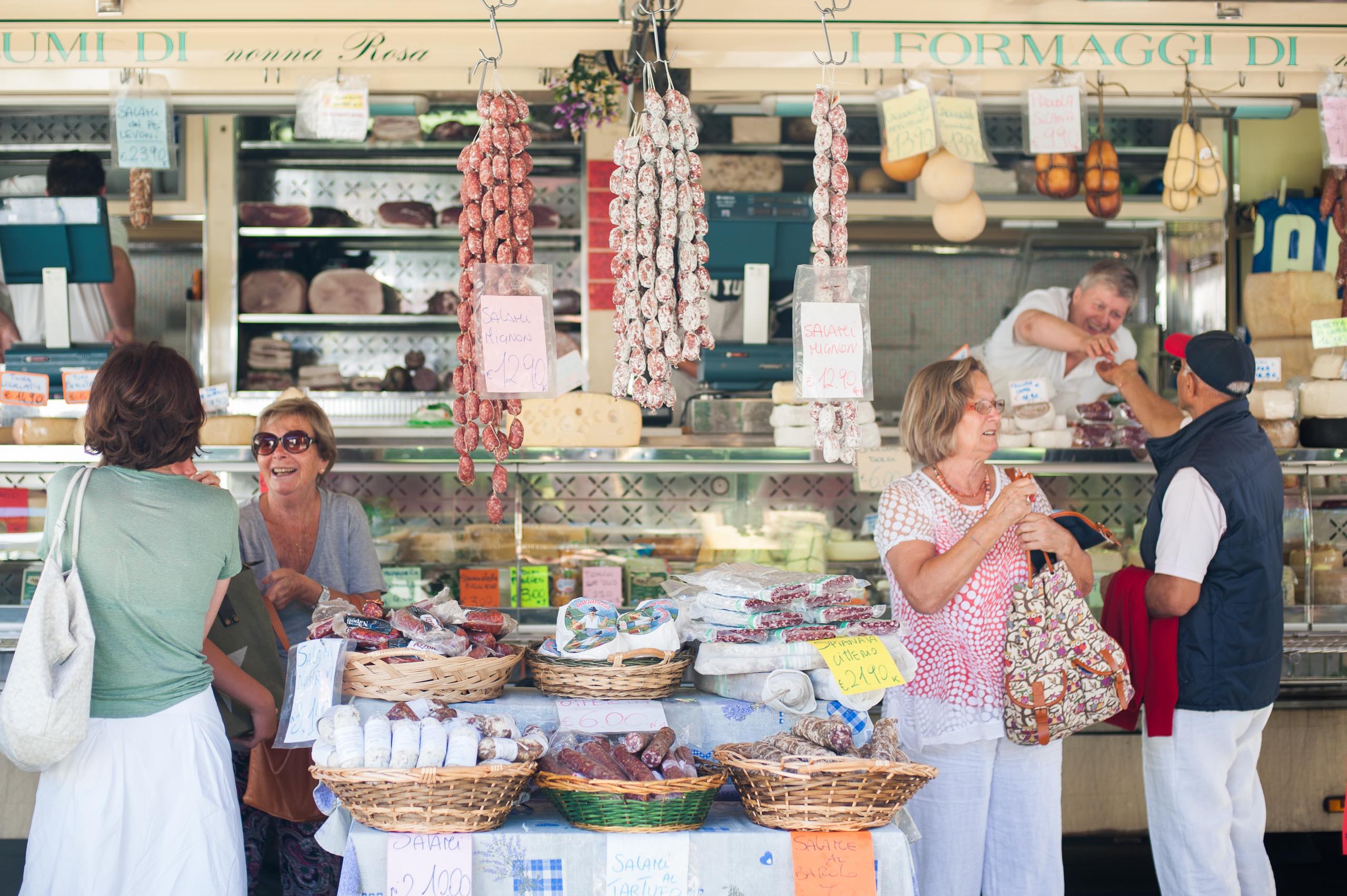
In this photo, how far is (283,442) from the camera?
3.57m

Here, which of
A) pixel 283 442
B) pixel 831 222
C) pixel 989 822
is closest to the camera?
pixel 831 222

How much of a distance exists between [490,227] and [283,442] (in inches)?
46.4

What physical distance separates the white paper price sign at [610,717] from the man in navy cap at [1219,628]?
66.8 inches

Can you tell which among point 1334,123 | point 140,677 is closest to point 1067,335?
point 1334,123

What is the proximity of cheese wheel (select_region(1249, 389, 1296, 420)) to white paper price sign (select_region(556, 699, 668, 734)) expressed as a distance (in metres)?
3.00

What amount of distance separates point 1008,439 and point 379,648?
2725 millimetres

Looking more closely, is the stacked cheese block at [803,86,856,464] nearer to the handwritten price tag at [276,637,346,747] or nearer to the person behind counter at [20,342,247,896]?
the handwritten price tag at [276,637,346,747]

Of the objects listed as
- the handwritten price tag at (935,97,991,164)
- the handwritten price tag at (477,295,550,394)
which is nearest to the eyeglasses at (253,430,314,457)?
the handwritten price tag at (477,295,550,394)

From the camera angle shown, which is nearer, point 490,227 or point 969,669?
point 490,227

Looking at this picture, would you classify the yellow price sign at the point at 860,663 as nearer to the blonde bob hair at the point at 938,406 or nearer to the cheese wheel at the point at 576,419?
the blonde bob hair at the point at 938,406

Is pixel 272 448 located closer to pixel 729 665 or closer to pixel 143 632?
A: pixel 143 632

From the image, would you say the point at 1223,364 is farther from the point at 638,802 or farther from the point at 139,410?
the point at 139,410

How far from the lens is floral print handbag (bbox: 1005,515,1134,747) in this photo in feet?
9.51

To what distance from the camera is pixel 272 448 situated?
11.7 ft
